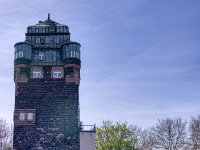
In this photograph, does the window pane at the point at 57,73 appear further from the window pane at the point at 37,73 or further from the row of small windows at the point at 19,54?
the row of small windows at the point at 19,54

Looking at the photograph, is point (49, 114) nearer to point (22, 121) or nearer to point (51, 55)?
point (22, 121)

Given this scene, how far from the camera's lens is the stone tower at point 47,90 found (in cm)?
4728

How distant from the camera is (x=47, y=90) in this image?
49.0 m

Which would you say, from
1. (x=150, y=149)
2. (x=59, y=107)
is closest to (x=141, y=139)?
(x=150, y=149)

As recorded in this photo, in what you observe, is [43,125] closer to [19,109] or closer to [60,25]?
[19,109]

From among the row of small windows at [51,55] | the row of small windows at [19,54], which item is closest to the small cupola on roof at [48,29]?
the row of small windows at [51,55]

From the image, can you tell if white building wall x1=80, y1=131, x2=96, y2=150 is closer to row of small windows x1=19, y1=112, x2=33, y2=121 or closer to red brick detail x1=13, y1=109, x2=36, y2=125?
red brick detail x1=13, y1=109, x2=36, y2=125

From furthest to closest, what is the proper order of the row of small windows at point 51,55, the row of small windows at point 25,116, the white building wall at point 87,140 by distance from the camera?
the row of small windows at point 51,55
the white building wall at point 87,140
the row of small windows at point 25,116

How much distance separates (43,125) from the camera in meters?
47.7

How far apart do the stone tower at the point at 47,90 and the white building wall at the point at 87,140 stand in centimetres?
131

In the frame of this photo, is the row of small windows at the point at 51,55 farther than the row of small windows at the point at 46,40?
No

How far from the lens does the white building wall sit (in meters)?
48.4

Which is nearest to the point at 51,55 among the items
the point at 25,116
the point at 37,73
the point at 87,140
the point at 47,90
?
the point at 37,73

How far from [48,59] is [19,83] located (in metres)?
4.92
